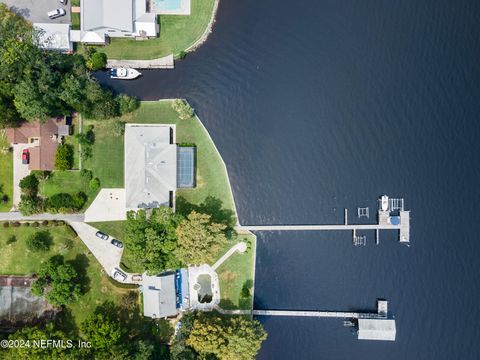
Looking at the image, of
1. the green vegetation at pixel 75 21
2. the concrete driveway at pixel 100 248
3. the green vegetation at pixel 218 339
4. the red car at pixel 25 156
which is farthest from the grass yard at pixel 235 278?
the green vegetation at pixel 75 21

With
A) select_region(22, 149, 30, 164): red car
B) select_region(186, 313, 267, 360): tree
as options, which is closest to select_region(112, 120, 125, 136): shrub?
select_region(22, 149, 30, 164): red car

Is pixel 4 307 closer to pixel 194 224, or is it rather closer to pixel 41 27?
pixel 194 224

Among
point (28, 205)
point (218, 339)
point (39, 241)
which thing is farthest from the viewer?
point (39, 241)

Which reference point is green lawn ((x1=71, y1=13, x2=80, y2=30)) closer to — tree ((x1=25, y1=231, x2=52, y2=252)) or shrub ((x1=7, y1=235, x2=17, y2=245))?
tree ((x1=25, y1=231, x2=52, y2=252))

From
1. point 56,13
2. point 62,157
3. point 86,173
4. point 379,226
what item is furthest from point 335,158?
point 56,13

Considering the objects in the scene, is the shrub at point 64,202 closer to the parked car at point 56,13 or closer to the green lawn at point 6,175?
the green lawn at point 6,175

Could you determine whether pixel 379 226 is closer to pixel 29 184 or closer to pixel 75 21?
pixel 29 184
